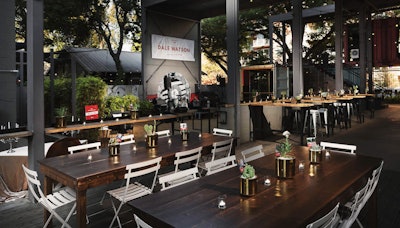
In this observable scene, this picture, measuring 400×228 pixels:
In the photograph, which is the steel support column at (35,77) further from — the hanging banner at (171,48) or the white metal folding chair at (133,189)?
the hanging banner at (171,48)

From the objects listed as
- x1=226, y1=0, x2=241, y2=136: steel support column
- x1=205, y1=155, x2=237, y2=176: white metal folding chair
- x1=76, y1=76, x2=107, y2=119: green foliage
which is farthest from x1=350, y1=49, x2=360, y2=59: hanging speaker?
x1=205, y1=155, x2=237, y2=176: white metal folding chair

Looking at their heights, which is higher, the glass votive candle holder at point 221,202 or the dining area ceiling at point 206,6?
the dining area ceiling at point 206,6

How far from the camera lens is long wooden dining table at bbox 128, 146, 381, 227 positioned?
1.85 meters

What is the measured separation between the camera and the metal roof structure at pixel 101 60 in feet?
55.3

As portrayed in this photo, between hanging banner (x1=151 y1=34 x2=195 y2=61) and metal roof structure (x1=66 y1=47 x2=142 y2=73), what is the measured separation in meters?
4.73

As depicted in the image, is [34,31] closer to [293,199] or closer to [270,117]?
[293,199]

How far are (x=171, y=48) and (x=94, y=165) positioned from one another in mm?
10996

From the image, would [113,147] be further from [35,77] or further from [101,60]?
[101,60]

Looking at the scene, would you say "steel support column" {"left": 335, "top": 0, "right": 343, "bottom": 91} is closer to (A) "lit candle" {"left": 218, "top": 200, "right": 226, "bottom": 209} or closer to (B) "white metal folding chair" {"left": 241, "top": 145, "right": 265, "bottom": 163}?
(B) "white metal folding chair" {"left": 241, "top": 145, "right": 265, "bottom": 163}

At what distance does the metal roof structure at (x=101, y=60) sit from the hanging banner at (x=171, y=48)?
15.5 ft

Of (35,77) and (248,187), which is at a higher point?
(35,77)

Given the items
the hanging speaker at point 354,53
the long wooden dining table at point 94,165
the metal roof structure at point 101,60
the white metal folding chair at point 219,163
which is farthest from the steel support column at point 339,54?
the white metal folding chair at point 219,163

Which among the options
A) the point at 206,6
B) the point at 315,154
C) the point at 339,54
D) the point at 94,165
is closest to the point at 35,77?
the point at 94,165

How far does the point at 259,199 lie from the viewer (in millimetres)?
2164
